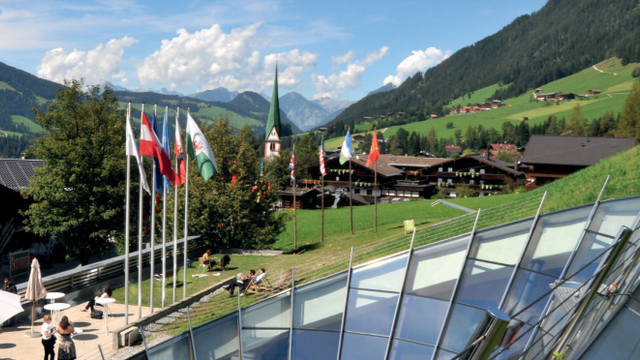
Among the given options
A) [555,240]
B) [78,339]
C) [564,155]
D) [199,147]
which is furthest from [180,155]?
[564,155]

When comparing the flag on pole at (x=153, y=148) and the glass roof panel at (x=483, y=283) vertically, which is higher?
the flag on pole at (x=153, y=148)

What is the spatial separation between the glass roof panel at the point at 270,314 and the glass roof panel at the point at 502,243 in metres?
7.05

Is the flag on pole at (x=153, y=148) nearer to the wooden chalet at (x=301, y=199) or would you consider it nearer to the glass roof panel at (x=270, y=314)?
the glass roof panel at (x=270, y=314)

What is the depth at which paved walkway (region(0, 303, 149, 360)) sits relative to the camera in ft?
49.1

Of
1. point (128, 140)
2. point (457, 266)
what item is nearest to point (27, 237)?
point (128, 140)

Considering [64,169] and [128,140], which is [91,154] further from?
[128,140]

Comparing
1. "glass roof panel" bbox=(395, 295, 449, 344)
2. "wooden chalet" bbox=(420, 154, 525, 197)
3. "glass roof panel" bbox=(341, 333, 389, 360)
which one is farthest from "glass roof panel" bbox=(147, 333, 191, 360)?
"wooden chalet" bbox=(420, 154, 525, 197)

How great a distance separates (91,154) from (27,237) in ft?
51.3

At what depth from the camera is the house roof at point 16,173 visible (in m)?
42.2

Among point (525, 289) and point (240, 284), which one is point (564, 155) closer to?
point (525, 289)

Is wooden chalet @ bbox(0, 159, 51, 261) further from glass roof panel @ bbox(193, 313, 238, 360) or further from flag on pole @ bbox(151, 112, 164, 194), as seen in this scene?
glass roof panel @ bbox(193, 313, 238, 360)

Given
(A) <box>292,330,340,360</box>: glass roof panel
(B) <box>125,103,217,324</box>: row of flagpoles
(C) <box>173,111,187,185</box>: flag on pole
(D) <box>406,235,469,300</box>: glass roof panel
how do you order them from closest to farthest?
1. (A) <box>292,330,340,360</box>: glass roof panel
2. (B) <box>125,103,217,324</box>: row of flagpoles
3. (D) <box>406,235,469,300</box>: glass roof panel
4. (C) <box>173,111,187,185</box>: flag on pole

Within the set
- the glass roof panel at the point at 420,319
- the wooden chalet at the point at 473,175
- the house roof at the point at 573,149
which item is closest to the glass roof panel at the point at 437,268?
the glass roof panel at the point at 420,319

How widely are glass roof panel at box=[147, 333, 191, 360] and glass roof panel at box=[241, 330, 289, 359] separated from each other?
238cm
